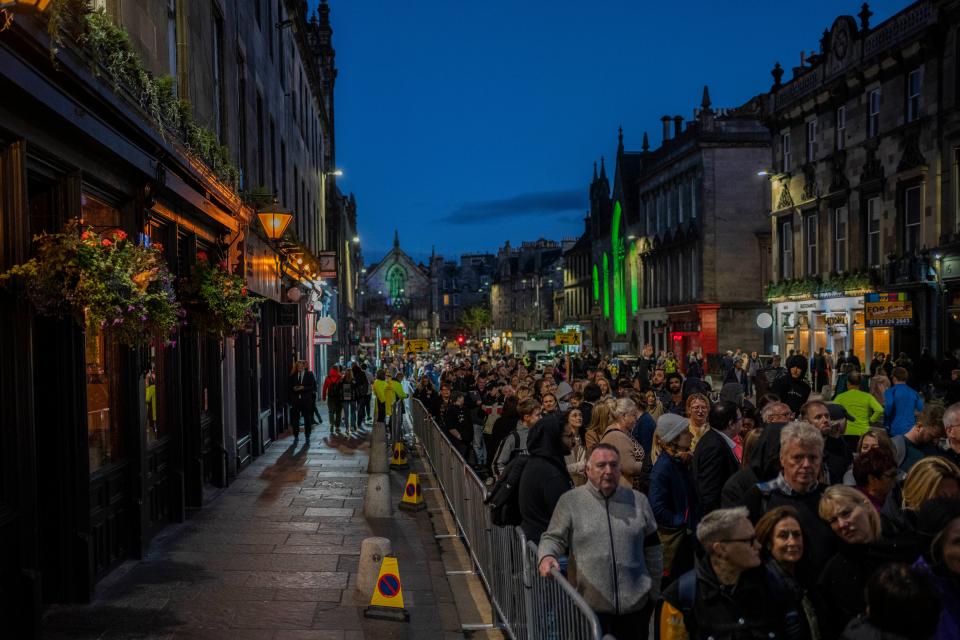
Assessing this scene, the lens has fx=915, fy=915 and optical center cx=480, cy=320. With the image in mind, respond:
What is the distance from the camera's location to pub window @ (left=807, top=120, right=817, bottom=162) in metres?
34.8

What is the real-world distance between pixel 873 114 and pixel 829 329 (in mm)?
7835

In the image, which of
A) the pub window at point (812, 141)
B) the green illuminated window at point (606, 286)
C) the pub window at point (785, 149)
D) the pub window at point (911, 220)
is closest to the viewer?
the pub window at point (911, 220)

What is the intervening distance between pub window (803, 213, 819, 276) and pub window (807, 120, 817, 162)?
2209mm

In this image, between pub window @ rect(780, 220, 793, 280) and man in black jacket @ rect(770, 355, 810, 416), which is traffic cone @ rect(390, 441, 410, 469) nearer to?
man in black jacket @ rect(770, 355, 810, 416)

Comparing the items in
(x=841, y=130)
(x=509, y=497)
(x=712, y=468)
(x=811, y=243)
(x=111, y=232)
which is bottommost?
(x=509, y=497)

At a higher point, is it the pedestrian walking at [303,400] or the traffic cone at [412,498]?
the pedestrian walking at [303,400]

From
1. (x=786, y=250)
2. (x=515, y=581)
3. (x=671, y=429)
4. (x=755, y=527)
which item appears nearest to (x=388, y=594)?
(x=515, y=581)

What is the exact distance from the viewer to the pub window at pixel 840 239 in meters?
32.8

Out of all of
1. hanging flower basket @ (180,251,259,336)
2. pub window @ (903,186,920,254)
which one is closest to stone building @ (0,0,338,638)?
hanging flower basket @ (180,251,259,336)

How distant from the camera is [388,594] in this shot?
773cm

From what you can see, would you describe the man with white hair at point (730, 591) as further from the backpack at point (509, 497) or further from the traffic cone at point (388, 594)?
the traffic cone at point (388, 594)

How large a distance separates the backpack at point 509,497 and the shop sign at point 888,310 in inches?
938

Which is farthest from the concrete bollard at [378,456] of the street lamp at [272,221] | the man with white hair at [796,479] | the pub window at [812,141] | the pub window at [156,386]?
the pub window at [812,141]

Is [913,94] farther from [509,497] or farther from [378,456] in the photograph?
[509,497]
